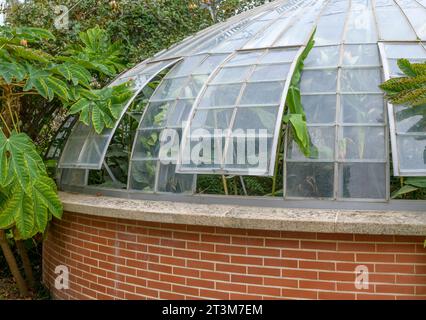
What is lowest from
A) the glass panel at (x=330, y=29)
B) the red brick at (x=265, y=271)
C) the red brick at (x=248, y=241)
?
the red brick at (x=265, y=271)

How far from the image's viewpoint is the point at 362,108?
5227mm

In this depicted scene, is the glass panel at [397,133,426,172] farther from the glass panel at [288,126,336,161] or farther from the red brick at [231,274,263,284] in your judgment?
the red brick at [231,274,263,284]

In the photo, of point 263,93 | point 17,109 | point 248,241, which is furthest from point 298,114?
point 17,109

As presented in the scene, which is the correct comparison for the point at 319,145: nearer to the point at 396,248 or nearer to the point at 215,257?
the point at 396,248

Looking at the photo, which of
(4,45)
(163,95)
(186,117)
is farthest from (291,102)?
(4,45)

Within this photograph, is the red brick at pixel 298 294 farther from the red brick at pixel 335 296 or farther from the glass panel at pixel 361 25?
the glass panel at pixel 361 25

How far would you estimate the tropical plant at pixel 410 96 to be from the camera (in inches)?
183

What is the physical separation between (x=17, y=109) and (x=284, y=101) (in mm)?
3625

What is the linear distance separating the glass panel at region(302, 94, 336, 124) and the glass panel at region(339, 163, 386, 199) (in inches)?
21.5

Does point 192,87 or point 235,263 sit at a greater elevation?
point 192,87

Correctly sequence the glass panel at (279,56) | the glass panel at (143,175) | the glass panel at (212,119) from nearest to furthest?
the glass panel at (212,119)
the glass panel at (143,175)
the glass panel at (279,56)

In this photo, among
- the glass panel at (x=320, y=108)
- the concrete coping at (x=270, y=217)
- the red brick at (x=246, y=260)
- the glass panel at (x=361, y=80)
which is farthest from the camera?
the glass panel at (x=361, y=80)

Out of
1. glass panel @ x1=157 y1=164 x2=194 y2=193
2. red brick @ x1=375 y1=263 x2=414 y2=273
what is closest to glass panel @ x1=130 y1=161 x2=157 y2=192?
glass panel @ x1=157 y1=164 x2=194 y2=193

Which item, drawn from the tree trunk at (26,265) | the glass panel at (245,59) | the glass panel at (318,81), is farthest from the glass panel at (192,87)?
the tree trunk at (26,265)
